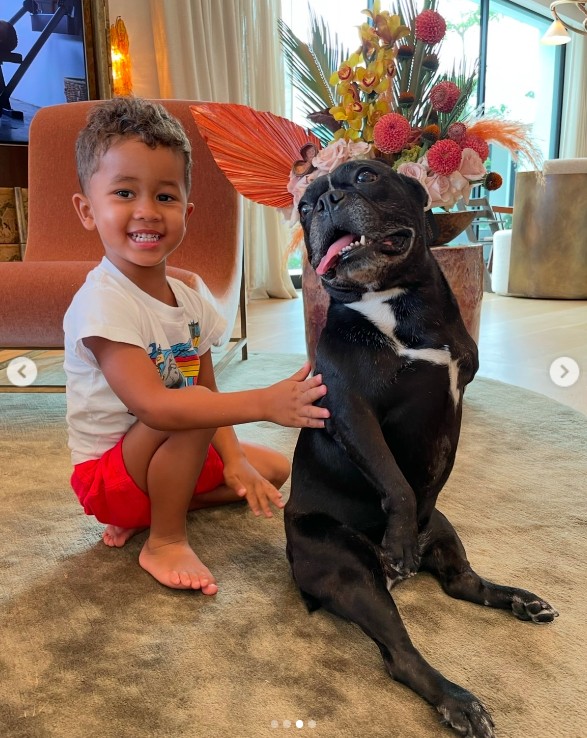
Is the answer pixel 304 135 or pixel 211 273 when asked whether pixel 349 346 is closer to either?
pixel 304 135

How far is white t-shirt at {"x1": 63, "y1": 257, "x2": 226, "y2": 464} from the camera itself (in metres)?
0.93

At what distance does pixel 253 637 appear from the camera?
841mm

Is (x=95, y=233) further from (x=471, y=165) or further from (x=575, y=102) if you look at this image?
(x=575, y=102)

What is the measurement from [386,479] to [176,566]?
16.4 inches

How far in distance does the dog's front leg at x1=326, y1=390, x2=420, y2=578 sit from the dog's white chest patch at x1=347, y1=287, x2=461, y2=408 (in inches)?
3.5

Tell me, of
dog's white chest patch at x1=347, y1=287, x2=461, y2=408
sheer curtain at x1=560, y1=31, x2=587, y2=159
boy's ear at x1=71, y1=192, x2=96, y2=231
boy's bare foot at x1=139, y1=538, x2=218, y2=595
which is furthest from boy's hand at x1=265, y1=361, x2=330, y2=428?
sheer curtain at x1=560, y1=31, x2=587, y2=159

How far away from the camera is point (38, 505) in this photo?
1.27 metres

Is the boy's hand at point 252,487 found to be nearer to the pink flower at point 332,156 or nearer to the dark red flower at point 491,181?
the pink flower at point 332,156

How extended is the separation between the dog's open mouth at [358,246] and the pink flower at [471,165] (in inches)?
32.7

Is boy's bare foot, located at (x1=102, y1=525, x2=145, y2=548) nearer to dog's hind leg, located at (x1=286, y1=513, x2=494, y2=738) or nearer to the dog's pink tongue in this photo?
dog's hind leg, located at (x1=286, y1=513, x2=494, y2=738)

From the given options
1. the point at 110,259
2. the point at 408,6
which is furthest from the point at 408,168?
the point at 110,259

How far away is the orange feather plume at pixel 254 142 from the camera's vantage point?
1442 millimetres

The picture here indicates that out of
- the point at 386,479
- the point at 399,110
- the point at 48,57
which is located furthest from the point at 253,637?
the point at 48,57

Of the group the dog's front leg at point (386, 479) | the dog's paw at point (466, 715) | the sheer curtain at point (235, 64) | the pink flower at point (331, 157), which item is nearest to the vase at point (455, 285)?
the pink flower at point (331, 157)
